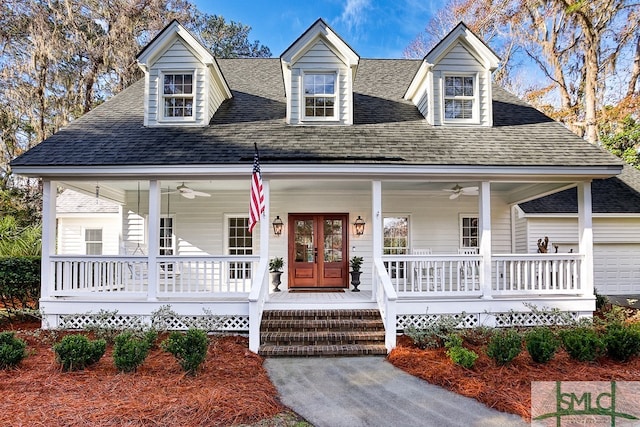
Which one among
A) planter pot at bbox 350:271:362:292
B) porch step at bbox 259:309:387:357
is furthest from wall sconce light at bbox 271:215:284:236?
porch step at bbox 259:309:387:357

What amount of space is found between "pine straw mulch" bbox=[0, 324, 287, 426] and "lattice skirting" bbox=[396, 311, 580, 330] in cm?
311

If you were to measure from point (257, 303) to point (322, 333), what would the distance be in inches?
50.1

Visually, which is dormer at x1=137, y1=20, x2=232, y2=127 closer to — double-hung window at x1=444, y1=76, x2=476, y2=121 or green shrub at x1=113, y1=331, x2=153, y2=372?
green shrub at x1=113, y1=331, x2=153, y2=372

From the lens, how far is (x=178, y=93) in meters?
9.13

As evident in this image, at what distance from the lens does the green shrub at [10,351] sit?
5.30 meters

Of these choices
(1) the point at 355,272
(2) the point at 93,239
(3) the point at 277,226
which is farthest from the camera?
(2) the point at 93,239

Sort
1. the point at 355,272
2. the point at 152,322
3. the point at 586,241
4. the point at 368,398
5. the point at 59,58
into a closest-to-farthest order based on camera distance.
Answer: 1. the point at 368,398
2. the point at 152,322
3. the point at 586,241
4. the point at 355,272
5. the point at 59,58

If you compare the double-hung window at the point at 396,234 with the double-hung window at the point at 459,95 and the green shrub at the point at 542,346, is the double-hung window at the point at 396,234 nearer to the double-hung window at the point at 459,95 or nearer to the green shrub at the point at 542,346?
the double-hung window at the point at 459,95

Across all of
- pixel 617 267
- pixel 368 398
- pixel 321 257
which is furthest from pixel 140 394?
pixel 617 267

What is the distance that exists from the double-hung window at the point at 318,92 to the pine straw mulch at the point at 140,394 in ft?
19.1

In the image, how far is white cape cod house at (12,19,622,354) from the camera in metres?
7.45

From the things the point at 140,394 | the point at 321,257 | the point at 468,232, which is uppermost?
the point at 468,232

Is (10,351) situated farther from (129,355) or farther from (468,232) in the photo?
(468,232)

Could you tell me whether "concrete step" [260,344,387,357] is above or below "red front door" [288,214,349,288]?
below
